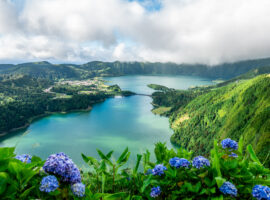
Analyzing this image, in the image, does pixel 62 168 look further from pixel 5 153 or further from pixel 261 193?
pixel 261 193

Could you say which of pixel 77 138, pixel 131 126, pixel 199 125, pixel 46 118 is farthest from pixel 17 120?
pixel 199 125

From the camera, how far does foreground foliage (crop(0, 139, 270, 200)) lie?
1.29m

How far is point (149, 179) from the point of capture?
1881mm

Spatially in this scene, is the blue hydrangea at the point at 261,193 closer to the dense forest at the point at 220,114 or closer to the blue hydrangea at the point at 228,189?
the blue hydrangea at the point at 228,189

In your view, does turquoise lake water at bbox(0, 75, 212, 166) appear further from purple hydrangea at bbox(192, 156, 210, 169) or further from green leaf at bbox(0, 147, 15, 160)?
green leaf at bbox(0, 147, 15, 160)

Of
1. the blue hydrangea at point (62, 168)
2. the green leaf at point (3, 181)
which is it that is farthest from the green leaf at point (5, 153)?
the blue hydrangea at point (62, 168)

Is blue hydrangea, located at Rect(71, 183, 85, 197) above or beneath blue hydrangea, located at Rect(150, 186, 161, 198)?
above

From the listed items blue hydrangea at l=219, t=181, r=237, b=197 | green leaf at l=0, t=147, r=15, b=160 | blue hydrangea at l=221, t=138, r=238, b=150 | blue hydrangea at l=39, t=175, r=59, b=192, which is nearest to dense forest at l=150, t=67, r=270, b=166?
blue hydrangea at l=221, t=138, r=238, b=150

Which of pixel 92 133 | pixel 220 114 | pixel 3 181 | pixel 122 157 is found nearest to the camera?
pixel 3 181

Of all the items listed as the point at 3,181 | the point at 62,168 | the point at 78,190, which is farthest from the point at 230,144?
the point at 3,181

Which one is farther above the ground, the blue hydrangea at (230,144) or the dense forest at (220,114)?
the blue hydrangea at (230,144)

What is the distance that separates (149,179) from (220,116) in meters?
82.3

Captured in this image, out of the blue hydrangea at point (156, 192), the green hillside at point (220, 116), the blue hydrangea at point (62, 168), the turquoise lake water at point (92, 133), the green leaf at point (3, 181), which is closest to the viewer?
the green leaf at point (3, 181)

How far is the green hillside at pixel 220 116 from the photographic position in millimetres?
55172
